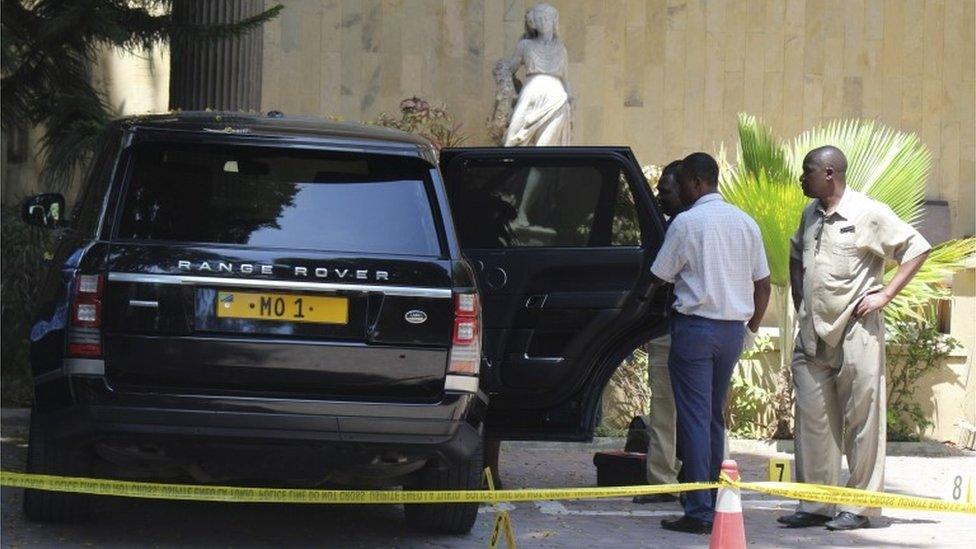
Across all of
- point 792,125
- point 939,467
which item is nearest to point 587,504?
point 939,467

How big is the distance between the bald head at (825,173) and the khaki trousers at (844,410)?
678 millimetres

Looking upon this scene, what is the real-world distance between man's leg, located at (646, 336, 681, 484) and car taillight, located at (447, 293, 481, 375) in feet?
7.39

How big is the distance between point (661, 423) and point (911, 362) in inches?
177

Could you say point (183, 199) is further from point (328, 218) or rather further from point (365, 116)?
point (365, 116)

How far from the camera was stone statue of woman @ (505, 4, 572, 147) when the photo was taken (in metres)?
15.8

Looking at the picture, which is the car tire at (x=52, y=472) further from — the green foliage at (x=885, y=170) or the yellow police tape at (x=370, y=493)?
the green foliage at (x=885, y=170)

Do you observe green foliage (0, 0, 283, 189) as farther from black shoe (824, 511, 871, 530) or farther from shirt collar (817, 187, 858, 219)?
black shoe (824, 511, 871, 530)

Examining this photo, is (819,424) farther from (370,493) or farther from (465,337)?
(370,493)

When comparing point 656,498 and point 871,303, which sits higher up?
point 871,303

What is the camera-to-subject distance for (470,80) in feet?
56.4

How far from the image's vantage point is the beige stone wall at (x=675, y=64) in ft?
55.9

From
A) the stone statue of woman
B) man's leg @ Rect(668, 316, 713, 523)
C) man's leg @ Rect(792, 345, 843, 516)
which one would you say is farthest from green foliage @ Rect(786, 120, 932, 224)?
man's leg @ Rect(668, 316, 713, 523)

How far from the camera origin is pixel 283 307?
6.89 meters

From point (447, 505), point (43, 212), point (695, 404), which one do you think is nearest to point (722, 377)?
point (695, 404)
